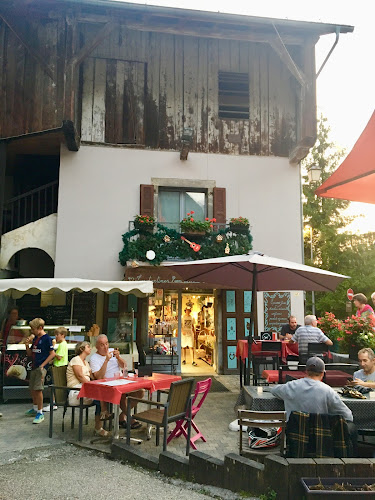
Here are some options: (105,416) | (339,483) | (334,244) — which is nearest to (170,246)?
(105,416)

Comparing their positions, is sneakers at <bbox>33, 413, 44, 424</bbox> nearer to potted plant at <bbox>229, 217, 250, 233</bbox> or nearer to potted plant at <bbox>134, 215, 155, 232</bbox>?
potted plant at <bbox>134, 215, 155, 232</bbox>

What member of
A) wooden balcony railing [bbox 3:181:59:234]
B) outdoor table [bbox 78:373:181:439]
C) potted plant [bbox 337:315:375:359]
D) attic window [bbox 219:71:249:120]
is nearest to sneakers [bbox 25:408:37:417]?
outdoor table [bbox 78:373:181:439]

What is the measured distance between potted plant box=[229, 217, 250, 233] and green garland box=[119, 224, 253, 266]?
0.24 m

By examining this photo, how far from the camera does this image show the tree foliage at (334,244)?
22828mm

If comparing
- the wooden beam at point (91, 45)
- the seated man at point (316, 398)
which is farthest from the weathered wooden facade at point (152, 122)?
the seated man at point (316, 398)

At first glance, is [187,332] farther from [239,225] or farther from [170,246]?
[239,225]

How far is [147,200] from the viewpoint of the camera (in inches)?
464

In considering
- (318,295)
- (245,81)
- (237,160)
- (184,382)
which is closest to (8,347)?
(184,382)

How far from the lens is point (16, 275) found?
43.0 ft

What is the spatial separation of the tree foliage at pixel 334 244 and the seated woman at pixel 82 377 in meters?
18.8

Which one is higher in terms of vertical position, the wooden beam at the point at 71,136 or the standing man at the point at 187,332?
the wooden beam at the point at 71,136

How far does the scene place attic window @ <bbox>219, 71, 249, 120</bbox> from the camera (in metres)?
12.6

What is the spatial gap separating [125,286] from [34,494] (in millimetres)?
4655

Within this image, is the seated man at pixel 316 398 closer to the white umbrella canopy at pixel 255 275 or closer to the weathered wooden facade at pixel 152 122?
the white umbrella canopy at pixel 255 275
